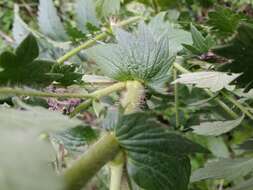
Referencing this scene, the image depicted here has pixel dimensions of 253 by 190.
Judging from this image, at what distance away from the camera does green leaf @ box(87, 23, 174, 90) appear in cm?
43

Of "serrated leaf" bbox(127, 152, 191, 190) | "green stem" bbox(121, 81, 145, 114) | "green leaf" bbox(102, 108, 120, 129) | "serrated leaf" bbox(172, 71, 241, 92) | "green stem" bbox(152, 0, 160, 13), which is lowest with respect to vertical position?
"serrated leaf" bbox(127, 152, 191, 190)

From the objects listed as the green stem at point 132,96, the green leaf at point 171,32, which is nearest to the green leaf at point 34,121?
the green stem at point 132,96

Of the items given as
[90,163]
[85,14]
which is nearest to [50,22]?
[85,14]

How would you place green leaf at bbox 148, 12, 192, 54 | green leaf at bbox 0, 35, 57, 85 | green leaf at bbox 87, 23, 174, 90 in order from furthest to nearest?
green leaf at bbox 148, 12, 192, 54, green leaf at bbox 87, 23, 174, 90, green leaf at bbox 0, 35, 57, 85

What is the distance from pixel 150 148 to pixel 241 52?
109mm

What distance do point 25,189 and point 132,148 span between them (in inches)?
5.8

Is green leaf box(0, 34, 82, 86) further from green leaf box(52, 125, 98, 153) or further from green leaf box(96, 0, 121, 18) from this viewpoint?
green leaf box(96, 0, 121, 18)

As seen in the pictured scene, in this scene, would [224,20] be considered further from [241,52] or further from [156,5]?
[156,5]

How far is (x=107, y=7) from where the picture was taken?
641 mm

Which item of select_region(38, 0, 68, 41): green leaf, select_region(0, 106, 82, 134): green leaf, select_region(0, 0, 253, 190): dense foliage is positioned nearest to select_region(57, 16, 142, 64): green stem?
select_region(0, 0, 253, 190): dense foliage

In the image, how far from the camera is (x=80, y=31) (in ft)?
2.33

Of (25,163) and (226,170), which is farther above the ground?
(25,163)

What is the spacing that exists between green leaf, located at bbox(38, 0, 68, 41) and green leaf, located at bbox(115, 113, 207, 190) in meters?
0.48

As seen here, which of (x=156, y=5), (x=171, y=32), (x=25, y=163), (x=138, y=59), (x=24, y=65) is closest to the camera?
(x=25, y=163)
